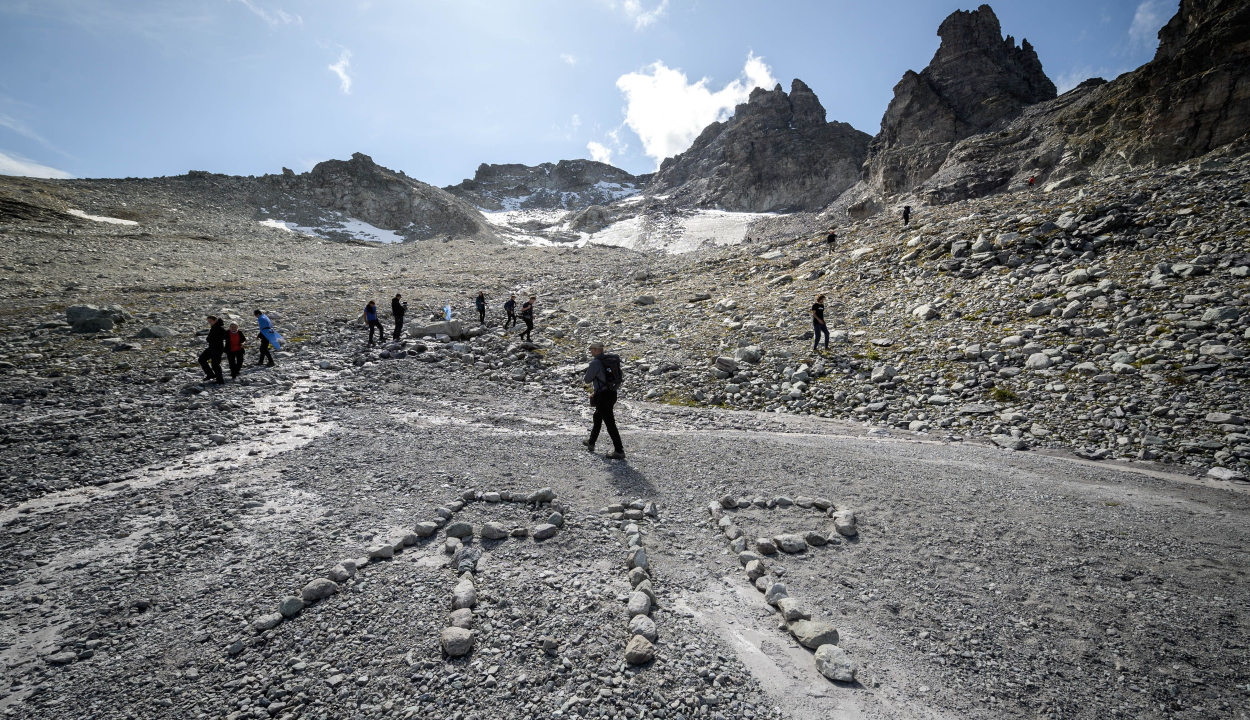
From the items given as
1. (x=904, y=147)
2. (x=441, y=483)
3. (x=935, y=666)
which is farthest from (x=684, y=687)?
(x=904, y=147)

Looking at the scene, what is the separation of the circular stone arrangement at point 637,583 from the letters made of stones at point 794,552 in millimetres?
1231

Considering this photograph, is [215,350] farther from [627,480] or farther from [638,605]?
[638,605]

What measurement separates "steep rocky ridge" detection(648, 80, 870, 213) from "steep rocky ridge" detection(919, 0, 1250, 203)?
272ft

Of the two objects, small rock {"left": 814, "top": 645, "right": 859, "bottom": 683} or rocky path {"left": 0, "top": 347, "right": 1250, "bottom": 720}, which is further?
small rock {"left": 814, "top": 645, "right": 859, "bottom": 683}

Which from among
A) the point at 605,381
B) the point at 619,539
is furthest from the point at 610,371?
the point at 619,539

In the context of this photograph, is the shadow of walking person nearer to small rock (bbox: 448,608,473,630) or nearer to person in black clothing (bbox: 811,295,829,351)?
small rock (bbox: 448,608,473,630)

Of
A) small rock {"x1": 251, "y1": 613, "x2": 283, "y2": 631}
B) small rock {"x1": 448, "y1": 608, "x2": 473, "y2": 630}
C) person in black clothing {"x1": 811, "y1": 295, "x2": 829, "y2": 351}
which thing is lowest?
small rock {"x1": 251, "y1": 613, "x2": 283, "y2": 631}

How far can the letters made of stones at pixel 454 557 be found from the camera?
4629mm

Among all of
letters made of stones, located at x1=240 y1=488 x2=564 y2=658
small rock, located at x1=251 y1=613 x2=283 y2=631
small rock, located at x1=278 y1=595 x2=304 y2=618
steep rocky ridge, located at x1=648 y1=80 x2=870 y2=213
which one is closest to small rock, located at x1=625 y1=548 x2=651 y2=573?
letters made of stones, located at x1=240 y1=488 x2=564 y2=658

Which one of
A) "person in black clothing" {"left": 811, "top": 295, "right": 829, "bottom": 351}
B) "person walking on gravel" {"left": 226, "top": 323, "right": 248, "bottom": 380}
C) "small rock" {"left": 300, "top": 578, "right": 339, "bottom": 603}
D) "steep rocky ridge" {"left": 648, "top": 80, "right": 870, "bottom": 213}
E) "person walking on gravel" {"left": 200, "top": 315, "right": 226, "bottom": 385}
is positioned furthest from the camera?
"steep rocky ridge" {"left": 648, "top": 80, "right": 870, "bottom": 213}

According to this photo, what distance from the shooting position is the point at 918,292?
64.9 feet

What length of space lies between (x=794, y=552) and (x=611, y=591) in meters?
2.63

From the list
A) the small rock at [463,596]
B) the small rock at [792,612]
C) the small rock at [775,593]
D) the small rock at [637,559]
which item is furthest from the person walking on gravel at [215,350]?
the small rock at [792,612]

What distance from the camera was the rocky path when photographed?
12.9ft
